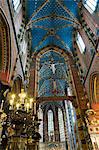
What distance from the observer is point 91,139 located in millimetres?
9875

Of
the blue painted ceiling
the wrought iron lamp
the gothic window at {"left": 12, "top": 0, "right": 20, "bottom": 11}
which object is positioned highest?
the blue painted ceiling

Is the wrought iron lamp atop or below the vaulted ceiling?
below

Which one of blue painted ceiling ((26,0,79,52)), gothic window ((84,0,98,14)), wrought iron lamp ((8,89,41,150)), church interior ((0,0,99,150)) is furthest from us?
blue painted ceiling ((26,0,79,52))

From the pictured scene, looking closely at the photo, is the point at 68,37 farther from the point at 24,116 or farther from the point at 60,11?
the point at 24,116

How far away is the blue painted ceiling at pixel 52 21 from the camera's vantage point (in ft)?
49.7

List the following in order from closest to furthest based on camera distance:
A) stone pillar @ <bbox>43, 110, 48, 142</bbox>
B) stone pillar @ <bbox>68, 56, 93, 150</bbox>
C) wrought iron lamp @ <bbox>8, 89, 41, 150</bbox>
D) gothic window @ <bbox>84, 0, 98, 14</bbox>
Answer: wrought iron lamp @ <bbox>8, 89, 41, 150</bbox>
stone pillar @ <bbox>68, 56, 93, 150</bbox>
gothic window @ <bbox>84, 0, 98, 14</bbox>
stone pillar @ <bbox>43, 110, 48, 142</bbox>

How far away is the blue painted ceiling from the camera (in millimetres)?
15148

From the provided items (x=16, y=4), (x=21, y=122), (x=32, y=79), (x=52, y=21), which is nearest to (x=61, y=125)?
(x=32, y=79)

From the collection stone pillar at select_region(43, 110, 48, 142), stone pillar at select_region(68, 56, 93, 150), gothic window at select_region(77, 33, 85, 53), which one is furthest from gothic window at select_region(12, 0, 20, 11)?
stone pillar at select_region(43, 110, 48, 142)

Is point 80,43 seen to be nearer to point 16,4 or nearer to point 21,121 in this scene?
point 16,4

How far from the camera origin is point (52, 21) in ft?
53.9

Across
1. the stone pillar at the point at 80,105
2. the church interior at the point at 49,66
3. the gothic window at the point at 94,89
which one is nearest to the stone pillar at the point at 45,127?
the church interior at the point at 49,66

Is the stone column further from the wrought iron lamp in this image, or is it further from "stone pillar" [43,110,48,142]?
the wrought iron lamp

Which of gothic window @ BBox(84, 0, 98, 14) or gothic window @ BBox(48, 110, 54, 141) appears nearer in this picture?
gothic window @ BBox(84, 0, 98, 14)
